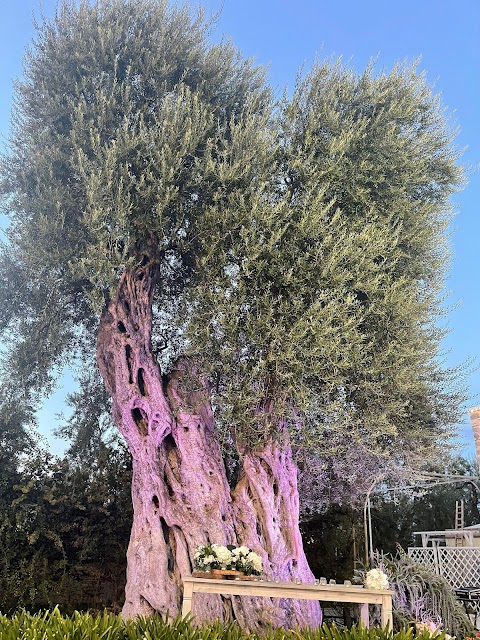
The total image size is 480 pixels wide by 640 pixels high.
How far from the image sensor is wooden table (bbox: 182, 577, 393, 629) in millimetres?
5914

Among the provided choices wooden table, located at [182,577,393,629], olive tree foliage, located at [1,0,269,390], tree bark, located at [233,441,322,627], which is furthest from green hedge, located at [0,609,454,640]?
olive tree foliage, located at [1,0,269,390]

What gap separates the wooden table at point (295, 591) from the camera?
591cm

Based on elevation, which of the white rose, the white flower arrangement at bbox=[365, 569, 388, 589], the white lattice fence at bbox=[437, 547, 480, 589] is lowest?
the white lattice fence at bbox=[437, 547, 480, 589]

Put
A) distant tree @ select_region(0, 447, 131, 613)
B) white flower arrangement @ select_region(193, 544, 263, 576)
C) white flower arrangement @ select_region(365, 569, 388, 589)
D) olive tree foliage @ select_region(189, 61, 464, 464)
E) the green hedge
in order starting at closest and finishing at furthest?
the green hedge < white flower arrangement @ select_region(365, 569, 388, 589) < white flower arrangement @ select_region(193, 544, 263, 576) < olive tree foliage @ select_region(189, 61, 464, 464) < distant tree @ select_region(0, 447, 131, 613)

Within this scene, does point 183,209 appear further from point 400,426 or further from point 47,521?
point 47,521

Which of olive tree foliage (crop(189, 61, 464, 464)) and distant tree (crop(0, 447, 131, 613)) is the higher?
olive tree foliage (crop(189, 61, 464, 464))

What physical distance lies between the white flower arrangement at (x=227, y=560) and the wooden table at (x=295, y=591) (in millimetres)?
213

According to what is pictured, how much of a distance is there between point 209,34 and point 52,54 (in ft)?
8.88

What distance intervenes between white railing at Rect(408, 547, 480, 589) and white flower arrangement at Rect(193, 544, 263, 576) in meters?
6.16

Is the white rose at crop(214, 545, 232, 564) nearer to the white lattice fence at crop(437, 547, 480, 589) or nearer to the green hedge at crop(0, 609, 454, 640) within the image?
the green hedge at crop(0, 609, 454, 640)

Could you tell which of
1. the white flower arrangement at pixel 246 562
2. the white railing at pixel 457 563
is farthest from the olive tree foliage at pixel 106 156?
the white railing at pixel 457 563

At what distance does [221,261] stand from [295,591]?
4.35m

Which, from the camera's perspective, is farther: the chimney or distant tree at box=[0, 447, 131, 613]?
distant tree at box=[0, 447, 131, 613]

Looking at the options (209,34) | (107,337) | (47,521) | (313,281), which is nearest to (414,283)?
(313,281)
